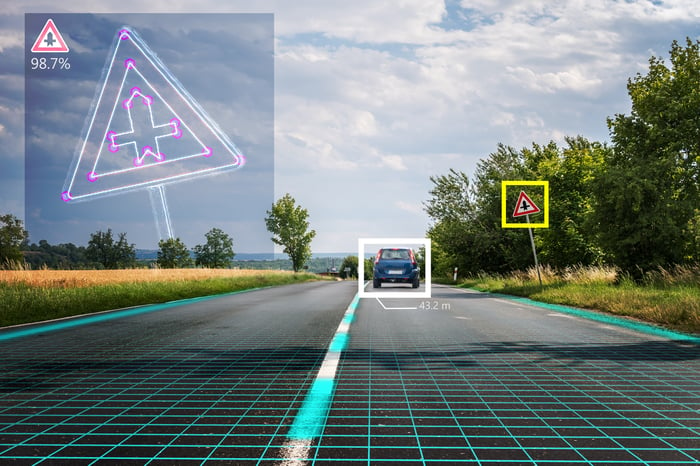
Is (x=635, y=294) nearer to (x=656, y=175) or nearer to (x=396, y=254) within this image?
(x=656, y=175)

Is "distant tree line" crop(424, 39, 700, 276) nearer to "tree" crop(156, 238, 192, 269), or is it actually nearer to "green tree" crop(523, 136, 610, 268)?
"green tree" crop(523, 136, 610, 268)

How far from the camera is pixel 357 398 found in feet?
15.8

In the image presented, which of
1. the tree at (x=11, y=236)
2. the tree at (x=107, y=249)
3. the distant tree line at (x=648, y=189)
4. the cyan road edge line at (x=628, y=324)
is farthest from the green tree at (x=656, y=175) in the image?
the tree at (x=107, y=249)

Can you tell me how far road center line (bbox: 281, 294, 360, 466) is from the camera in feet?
11.1

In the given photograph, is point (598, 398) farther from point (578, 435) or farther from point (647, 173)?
point (647, 173)

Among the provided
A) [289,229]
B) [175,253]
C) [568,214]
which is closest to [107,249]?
[175,253]

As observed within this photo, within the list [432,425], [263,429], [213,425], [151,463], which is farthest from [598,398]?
[151,463]

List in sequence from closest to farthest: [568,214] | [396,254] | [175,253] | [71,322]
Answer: [71,322], [396,254], [568,214], [175,253]

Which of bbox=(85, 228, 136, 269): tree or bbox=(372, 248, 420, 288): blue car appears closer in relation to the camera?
bbox=(372, 248, 420, 288): blue car

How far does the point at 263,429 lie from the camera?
3902 millimetres

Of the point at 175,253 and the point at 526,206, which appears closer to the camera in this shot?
the point at 526,206

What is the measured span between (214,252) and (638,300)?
11113 centimetres
